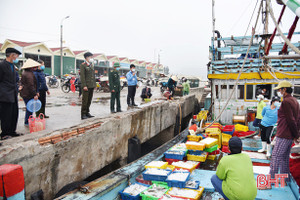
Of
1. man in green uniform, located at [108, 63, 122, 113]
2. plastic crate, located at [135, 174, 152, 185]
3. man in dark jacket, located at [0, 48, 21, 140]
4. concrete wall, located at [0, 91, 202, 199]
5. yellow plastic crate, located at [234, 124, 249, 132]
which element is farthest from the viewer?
yellow plastic crate, located at [234, 124, 249, 132]

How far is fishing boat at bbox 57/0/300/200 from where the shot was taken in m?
3.93

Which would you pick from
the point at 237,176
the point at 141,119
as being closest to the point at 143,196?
the point at 237,176

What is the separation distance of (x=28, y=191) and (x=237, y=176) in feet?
9.53

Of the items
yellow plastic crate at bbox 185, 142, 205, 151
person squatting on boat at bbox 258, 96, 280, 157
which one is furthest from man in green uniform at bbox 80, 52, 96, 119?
person squatting on boat at bbox 258, 96, 280, 157

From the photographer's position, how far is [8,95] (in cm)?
385

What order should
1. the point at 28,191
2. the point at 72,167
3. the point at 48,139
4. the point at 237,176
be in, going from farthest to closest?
1. the point at 72,167
2. the point at 48,139
3. the point at 28,191
4. the point at 237,176

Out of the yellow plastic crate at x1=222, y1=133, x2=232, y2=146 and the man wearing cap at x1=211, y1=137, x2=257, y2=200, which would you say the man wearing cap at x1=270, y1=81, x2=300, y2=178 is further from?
the yellow plastic crate at x1=222, y1=133, x2=232, y2=146

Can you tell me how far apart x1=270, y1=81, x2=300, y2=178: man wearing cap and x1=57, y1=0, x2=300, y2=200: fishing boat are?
1.19ft

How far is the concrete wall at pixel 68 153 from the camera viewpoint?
124 inches

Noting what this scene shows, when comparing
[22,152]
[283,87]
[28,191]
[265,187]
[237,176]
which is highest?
[283,87]

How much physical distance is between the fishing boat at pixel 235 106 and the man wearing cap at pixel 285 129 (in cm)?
36

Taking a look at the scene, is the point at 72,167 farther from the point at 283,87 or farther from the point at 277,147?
the point at 283,87

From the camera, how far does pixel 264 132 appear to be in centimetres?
591

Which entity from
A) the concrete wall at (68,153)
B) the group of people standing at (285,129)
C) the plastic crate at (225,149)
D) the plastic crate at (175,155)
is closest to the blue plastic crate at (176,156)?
the plastic crate at (175,155)
